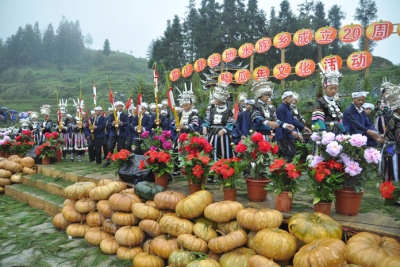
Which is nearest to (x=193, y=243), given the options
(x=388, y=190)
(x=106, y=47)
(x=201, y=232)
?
(x=201, y=232)

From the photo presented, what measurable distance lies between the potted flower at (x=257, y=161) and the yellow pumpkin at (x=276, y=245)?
1061mm

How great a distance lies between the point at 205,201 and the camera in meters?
4.00

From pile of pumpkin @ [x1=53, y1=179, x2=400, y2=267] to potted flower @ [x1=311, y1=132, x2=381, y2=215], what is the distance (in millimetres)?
455

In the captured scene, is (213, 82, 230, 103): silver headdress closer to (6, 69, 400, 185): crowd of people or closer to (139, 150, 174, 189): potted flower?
(6, 69, 400, 185): crowd of people

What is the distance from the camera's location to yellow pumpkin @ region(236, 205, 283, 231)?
3.38 metres

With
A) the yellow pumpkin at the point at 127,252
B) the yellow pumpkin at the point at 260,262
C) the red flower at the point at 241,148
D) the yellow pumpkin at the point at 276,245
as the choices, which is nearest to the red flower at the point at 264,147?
the red flower at the point at 241,148

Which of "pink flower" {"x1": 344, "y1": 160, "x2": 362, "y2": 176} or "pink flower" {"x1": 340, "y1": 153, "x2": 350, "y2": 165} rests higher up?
"pink flower" {"x1": 340, "y1": 153, "x2": 350, "y2": 165}

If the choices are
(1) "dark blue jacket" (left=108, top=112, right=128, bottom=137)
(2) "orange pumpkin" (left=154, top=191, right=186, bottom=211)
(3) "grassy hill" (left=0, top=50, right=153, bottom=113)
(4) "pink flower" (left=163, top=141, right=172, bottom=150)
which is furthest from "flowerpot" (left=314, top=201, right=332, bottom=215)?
(3) "grassy hill" (left=0, top=50, right=153, bottom=113)

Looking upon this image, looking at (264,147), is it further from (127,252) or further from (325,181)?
(127,252)

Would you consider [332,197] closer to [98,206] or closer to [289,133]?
[289,133]

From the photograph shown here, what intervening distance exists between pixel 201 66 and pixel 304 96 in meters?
7.53

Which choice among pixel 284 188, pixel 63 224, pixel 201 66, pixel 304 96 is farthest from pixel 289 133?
pixel 201 66

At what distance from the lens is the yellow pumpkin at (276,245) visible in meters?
3.07

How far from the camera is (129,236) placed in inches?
169
